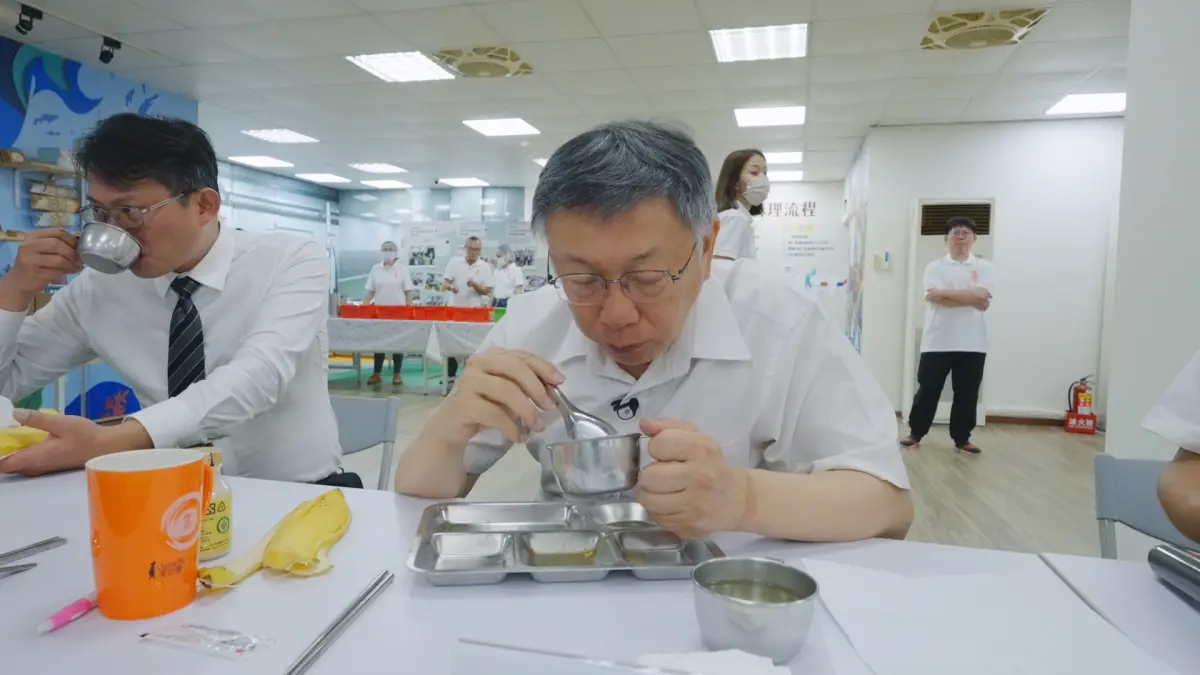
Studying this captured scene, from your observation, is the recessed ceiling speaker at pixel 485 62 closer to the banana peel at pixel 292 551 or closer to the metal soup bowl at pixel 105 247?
the metal soup bowl at pixel 105 247

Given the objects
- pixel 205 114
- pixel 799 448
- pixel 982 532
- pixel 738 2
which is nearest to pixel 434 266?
pixel 205 114

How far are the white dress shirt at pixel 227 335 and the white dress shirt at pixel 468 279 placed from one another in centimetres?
639

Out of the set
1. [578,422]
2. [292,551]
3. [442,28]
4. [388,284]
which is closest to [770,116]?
[442,28]

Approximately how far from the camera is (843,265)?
9.58 m

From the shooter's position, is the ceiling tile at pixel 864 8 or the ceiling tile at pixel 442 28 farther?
the ceiling tile at pixel 442 28

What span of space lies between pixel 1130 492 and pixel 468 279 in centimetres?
737

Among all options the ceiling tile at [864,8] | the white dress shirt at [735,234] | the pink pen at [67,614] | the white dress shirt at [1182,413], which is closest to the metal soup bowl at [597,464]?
the pink pen at [67,614]

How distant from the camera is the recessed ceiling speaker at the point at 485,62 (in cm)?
490

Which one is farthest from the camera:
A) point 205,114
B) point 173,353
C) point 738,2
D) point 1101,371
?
point 205,114

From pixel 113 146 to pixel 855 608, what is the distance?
1.61 meters

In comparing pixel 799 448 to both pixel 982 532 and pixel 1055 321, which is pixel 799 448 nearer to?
pixel 982 532

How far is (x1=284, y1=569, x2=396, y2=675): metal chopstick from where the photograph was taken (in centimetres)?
61

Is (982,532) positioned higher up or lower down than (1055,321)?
lower down

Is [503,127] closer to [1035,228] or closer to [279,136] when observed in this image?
[279,136]
